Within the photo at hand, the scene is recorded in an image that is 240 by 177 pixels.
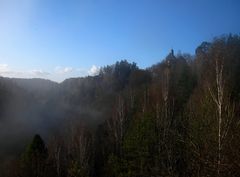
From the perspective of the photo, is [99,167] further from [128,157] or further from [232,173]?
[232,173]

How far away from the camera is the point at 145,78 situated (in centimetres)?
7719

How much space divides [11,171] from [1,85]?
5741cm

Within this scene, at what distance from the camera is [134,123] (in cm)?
3456

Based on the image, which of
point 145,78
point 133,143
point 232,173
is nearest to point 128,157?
point 133,143

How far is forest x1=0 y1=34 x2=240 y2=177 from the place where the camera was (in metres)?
11.1

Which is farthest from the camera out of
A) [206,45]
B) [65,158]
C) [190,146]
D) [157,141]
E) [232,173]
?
[206,45]

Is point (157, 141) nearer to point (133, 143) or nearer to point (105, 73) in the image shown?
point (133, 143)

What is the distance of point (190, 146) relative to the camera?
30.9 feet

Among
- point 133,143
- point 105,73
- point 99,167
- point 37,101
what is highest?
point 105,73

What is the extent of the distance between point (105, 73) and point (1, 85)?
82.8 feet

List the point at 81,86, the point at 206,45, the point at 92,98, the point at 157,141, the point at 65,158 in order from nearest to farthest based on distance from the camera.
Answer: the point at 157,141 < the point at 65,158 < the point at 206,45 < the point at 92,98 < the point at 81,86

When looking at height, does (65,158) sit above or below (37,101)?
below

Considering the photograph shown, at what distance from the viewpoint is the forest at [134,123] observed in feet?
36.3

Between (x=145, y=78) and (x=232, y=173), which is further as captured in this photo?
(x=145, y=78)
